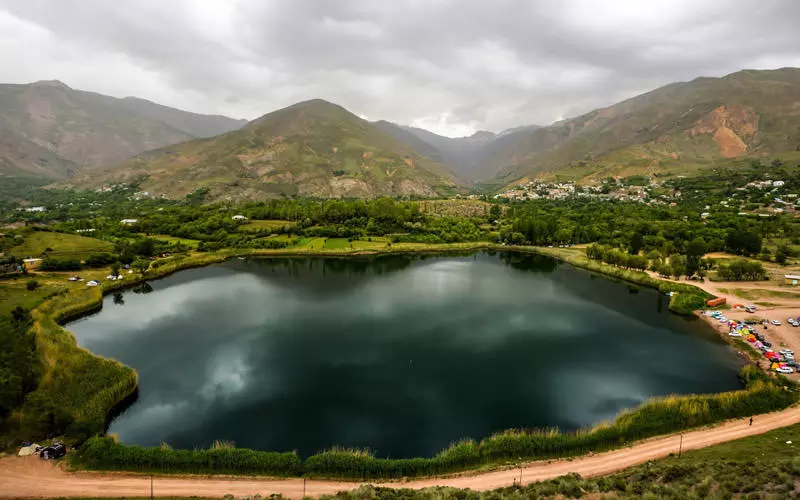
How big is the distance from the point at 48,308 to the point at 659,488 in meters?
66.2

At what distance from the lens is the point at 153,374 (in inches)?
1481

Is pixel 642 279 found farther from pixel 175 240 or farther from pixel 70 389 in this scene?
pixel 175 240

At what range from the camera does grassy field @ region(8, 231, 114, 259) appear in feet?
251

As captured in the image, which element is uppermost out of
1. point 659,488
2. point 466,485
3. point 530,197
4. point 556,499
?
point 530,197

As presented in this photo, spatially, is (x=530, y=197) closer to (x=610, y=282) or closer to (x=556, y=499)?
(x=610, y=282)

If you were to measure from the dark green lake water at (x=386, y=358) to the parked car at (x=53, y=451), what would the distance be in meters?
3.44

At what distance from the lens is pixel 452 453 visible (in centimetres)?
2627

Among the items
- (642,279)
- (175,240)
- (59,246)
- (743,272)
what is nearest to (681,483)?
(642,279)

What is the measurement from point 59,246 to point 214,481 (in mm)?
83651

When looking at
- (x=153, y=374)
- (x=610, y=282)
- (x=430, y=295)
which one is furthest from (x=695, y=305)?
(x=153, y=374)

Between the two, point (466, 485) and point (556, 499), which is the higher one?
point (556, 499)

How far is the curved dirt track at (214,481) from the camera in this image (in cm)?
2314

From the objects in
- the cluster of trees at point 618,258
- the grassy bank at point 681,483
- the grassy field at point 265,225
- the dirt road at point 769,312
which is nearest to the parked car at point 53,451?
the grassy bank at point 681,483

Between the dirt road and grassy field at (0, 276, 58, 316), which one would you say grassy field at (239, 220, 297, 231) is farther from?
the dirt road
